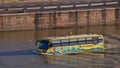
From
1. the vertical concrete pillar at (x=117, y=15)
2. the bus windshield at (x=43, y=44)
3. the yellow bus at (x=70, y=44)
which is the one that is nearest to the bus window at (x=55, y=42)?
the yellow bus at (x=70, y=44)

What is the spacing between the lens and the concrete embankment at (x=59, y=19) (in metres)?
72.1

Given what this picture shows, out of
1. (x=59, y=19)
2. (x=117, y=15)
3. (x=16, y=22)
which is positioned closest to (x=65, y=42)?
(x=16, y=22)

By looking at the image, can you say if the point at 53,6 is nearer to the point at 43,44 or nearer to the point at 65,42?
the point at 65,42

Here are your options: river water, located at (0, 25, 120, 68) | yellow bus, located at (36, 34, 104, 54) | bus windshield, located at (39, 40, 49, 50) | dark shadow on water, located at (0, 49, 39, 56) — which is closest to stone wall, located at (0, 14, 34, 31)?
river water, located at (0, 25, 120, 68)

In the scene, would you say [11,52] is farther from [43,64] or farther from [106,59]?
[106,59]

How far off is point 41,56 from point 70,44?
3.60 metres

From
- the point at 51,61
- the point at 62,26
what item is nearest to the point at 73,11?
the point at 62,26

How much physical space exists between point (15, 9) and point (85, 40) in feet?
53.1

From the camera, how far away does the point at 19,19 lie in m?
72.5

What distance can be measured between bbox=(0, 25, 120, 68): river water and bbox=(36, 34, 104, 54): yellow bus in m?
0.83

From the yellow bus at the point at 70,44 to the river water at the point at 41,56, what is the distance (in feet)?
2.72

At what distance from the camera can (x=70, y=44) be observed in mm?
60000

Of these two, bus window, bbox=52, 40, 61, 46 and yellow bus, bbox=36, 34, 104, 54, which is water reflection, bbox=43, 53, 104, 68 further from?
bus window, bbox=52, 40, 61, 46

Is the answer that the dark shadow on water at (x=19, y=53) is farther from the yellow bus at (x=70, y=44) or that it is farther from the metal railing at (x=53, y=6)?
the metal railing at (x=53, y=6)
